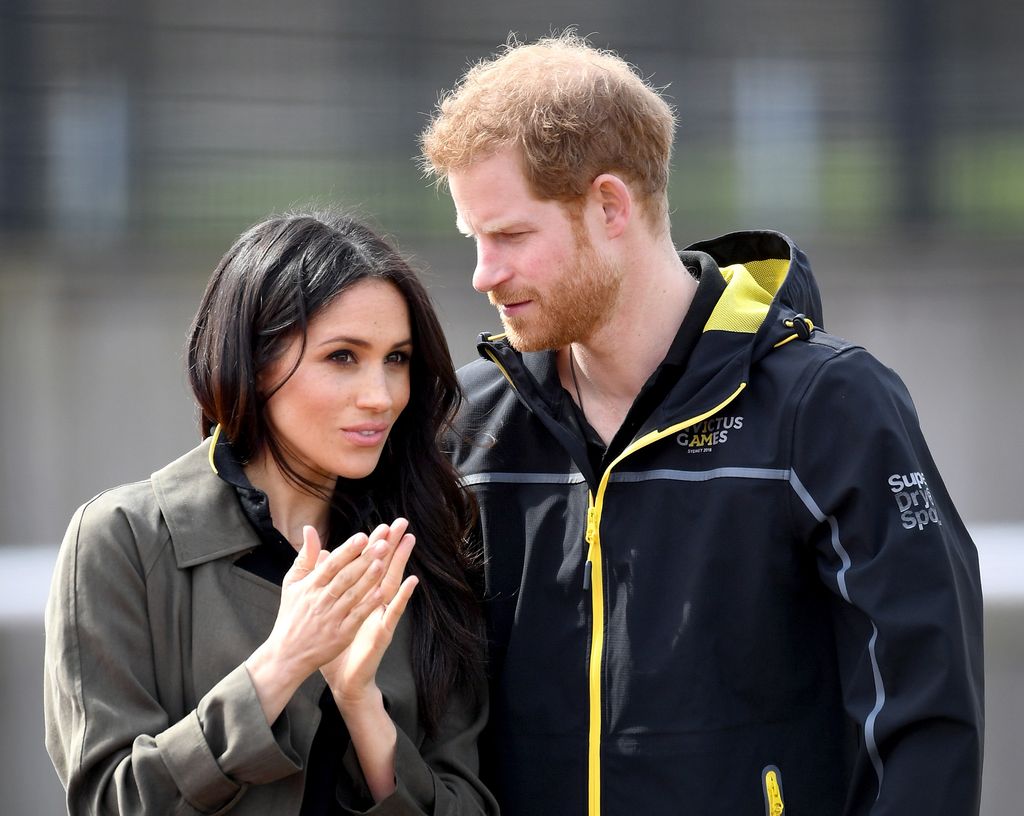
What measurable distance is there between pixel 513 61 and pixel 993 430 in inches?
66.2

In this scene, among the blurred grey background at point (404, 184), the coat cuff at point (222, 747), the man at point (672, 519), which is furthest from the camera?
the blurred grey background at point (404, 184)

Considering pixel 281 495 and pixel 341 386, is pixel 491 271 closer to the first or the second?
pixel 341 386

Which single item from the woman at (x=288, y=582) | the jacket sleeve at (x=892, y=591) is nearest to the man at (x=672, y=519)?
the jacket sleeve at (x=892, y=591)

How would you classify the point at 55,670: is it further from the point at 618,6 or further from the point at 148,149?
the point at 618,6

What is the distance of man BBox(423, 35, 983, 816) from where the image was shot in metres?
1.80

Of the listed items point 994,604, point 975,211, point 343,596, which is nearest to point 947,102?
point 975,211

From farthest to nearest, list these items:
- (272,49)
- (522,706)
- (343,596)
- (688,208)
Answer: (688,208), (272,49), (522,706), (343,596)

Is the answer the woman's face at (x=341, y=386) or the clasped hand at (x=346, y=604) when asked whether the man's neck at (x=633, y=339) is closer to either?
the woman's face at (x=341, y=386)

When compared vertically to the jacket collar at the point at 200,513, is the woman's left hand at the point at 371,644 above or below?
below

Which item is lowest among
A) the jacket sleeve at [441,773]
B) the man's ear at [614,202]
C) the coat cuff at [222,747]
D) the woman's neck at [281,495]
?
the jacket sleeve at [441,773]

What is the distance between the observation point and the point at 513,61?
214cm

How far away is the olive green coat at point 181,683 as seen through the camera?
171 cm

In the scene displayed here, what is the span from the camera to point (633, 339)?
209cm

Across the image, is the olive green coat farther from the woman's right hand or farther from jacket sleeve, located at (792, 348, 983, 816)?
jacket sleeve, located at (792, 348, 983, 816)
